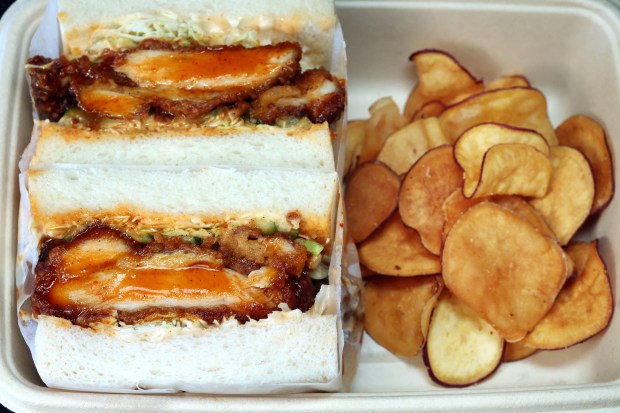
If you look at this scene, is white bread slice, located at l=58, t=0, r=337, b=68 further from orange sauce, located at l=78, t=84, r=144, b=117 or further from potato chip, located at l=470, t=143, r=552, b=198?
potato chip, located at l=470, t=143, r=552, b=198

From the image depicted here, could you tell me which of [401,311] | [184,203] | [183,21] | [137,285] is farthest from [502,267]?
[183,21]

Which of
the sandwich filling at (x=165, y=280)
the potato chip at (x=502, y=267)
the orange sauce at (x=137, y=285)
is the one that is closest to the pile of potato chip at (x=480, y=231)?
the potato chip at (x=502, y=267)

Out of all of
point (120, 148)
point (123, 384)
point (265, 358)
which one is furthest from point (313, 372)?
point (120, 148)

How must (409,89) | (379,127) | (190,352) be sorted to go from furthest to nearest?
(409,89)
(379,127)
(190,352)

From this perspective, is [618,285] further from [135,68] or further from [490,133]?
[135,68]

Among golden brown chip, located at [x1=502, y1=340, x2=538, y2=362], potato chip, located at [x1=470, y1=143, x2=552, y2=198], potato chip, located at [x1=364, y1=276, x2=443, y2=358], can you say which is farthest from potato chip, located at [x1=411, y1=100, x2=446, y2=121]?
golden brown chip, located at [x1=502, y1=340, x2=538, y2=362]

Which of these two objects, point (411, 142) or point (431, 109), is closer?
point (411, 142)

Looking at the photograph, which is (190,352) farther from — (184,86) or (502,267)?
(502,267)
